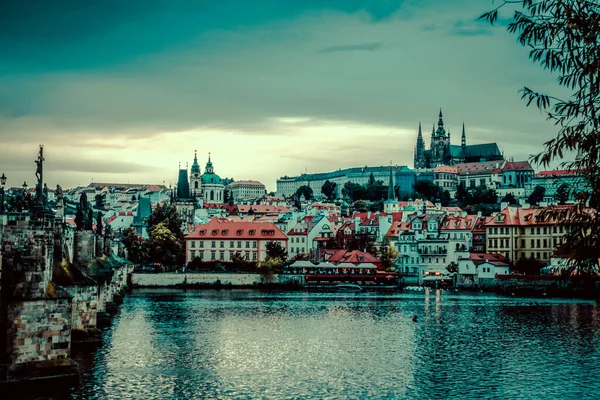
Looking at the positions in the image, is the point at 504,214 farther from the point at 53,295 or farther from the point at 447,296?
the point at 53,295

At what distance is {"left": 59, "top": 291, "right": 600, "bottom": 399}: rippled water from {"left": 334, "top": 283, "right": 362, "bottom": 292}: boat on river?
28.4m

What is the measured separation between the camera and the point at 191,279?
334 feet

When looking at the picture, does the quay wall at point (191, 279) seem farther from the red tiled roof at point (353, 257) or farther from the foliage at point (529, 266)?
the foliage at point (529, 266)

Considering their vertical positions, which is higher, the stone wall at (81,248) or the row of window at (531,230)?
the row of window at (531,230)

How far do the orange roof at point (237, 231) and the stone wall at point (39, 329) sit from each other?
297 feet

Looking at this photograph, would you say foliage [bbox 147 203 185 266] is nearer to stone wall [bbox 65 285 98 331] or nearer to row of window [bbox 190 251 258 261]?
row of window [bbox 190 251 258 261]

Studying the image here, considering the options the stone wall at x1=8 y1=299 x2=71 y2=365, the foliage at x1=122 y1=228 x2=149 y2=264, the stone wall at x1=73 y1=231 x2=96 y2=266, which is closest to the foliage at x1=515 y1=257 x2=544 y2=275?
the foliage at x1=122 y1=228 x2=149 y2=264

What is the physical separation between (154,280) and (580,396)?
250ft

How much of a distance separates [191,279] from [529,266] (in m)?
42.9

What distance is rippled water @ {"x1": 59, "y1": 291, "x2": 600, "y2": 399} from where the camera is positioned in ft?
102

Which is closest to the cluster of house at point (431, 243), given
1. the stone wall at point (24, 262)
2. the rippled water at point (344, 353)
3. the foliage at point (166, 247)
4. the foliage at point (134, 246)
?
the foliage at point (166, 247)

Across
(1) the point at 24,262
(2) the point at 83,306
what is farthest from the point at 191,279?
(1) the point at 24,262

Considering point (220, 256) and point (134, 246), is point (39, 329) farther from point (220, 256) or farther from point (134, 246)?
point (220, 256)

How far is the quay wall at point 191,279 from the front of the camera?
10062 centimetres
